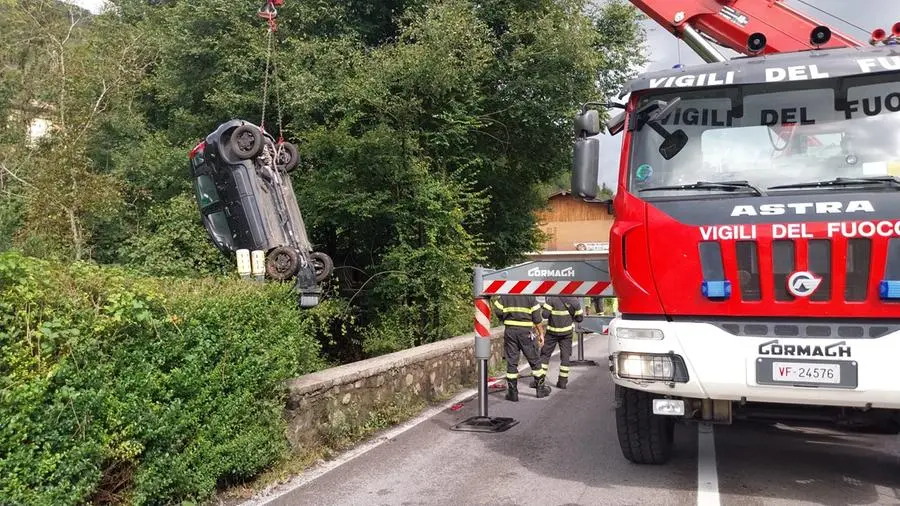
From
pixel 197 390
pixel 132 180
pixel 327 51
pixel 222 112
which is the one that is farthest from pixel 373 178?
pixel 197 390

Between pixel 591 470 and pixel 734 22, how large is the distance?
5429 millimetres

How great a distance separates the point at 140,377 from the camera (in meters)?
4.37

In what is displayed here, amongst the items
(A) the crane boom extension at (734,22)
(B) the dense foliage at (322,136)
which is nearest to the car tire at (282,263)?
(B) the dense foliage at (322,136)

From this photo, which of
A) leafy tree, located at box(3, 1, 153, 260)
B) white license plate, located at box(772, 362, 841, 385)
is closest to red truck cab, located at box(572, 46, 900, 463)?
white license plate, located at box(772, 362, 841, 385)

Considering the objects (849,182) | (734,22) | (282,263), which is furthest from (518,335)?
(849,182)

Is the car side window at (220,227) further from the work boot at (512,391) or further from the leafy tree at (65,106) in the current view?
the leafy tree at (65,106)

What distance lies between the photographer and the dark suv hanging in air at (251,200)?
9820mm

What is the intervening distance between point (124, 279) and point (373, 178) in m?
8.54

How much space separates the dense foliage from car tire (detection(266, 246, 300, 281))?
1.21 metres

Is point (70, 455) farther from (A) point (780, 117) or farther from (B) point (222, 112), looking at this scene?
(B) point (222, 112)

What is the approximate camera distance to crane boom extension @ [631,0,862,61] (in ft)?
25.0

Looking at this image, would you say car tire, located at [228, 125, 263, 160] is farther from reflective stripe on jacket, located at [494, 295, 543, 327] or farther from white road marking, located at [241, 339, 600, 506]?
white road marking, located at [241, 339, 600, 506]

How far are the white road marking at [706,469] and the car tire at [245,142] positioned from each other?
6.86m

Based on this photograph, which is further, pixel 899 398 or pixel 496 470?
pixel 496 470
